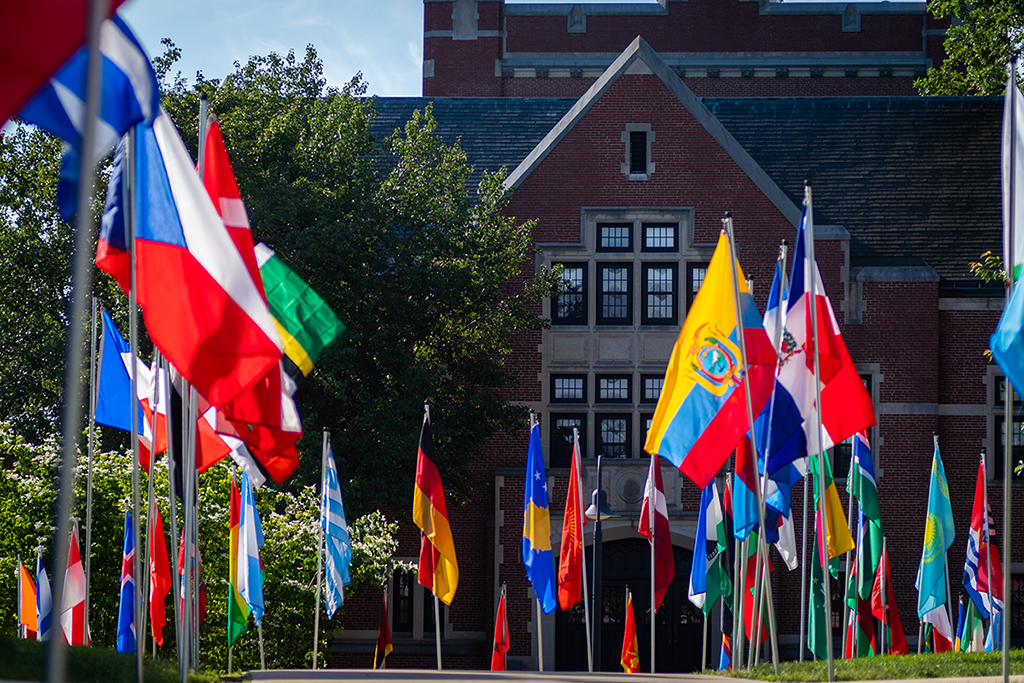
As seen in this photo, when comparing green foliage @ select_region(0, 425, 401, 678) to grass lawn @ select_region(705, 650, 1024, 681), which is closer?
grass lawn @ select_region(705, 650, 1024, 681)

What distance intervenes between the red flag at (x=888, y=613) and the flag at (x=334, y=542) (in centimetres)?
839

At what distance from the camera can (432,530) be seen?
55.8 ft

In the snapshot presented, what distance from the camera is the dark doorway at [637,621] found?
2536 cm

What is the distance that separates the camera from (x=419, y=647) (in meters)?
25.9

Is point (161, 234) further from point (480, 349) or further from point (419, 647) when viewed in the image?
point (419, 647)

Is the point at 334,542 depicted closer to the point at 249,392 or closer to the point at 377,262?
the point at 377,262

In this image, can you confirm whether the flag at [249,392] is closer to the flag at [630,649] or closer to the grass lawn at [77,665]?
the grass lawn at [77,665]

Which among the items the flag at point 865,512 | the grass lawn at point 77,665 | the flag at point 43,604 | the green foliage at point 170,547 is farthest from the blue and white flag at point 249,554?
the flag at point 865,512

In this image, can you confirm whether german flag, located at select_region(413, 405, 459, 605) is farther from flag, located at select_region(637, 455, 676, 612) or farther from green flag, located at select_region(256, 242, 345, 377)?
green flag, located at select_region(256, 242, 345, 377)

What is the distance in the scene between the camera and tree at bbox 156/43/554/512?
2205 cm

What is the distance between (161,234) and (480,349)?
1606 cm

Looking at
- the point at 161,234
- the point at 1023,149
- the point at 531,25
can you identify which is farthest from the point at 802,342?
the point at 531,25

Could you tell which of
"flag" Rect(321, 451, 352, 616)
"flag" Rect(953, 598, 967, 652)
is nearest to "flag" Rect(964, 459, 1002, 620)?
"flag" Rect(953, 598, 967, 652)

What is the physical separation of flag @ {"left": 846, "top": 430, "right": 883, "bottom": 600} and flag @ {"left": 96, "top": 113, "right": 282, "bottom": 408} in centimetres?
1203
